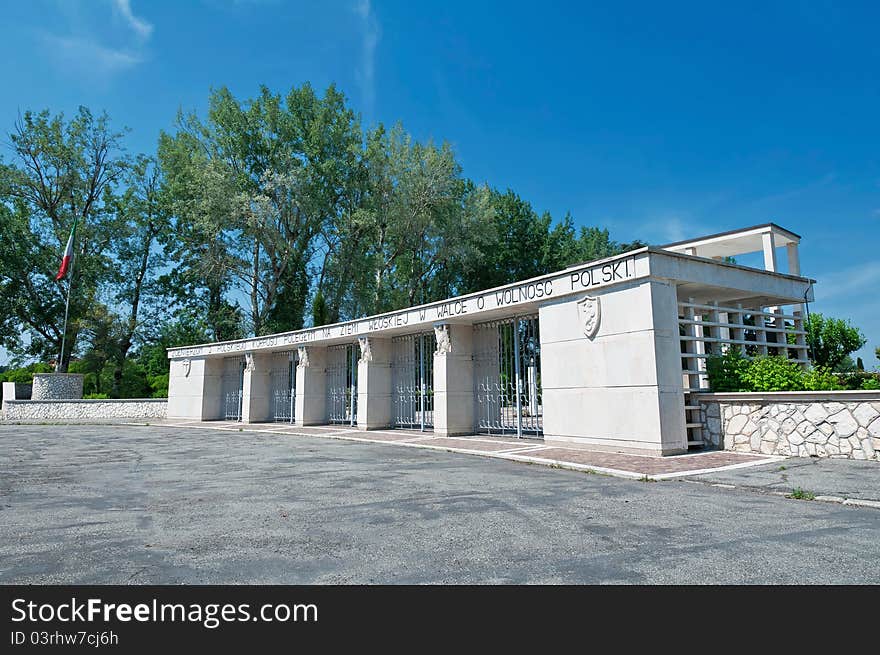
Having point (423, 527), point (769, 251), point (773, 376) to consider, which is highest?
point (769, 251)

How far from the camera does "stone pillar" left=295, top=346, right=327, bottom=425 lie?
21156 mm

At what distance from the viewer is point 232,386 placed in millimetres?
26594

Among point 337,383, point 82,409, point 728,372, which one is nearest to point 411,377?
point 337,383

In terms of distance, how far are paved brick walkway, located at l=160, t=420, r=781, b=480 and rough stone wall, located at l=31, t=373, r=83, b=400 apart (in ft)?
69.2

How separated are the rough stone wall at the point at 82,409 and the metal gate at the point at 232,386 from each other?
15.4 ft

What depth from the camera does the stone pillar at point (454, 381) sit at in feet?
50.7

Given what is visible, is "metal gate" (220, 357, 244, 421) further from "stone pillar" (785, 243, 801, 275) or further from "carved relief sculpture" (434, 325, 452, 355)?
"stone pillar" (785, 243, 801, 275)

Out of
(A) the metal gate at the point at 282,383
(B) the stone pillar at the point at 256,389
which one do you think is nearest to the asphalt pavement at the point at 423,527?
(A) the metal gate at the point at 282,383

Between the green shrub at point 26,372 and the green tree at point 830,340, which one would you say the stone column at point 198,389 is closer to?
the green shrub at point 26,372

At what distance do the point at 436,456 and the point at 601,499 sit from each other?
533 cm

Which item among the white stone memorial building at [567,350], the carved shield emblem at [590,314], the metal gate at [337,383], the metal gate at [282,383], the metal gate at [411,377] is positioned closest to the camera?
the white stone memorial building at [567,350]

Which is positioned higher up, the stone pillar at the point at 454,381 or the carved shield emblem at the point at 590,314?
the carved shield emblem at the point at 590,314

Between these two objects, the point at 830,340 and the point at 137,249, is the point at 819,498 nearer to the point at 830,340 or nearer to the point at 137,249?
the point at 830,340

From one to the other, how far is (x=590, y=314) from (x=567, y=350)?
1.03m
